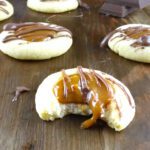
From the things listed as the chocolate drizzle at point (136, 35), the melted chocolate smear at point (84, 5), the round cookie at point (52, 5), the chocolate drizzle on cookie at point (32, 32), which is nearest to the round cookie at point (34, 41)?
the chocolate drizzle on cookie at point (32, 32)

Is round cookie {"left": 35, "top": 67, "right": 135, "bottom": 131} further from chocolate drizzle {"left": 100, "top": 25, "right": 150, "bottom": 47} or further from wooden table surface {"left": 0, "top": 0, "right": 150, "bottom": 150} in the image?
chocolate drizzle {"left": 100, "top": 25, "right": 150, "bottom": 47}

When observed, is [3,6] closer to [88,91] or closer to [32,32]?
[32,32]

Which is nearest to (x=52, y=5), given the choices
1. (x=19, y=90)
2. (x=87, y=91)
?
(x=19, y=90)

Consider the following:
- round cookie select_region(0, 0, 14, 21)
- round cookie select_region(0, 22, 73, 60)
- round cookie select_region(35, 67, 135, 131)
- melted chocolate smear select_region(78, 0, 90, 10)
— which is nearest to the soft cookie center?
round cookie select_region(0, 22, 73, 60)

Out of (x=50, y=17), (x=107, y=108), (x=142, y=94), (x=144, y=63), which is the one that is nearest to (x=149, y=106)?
(x=142, y=94)

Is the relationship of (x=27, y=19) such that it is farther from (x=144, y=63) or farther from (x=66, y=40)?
(x=144, y=63)

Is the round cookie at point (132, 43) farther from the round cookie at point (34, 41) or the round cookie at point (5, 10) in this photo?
the round cookie at point (5, 10)
